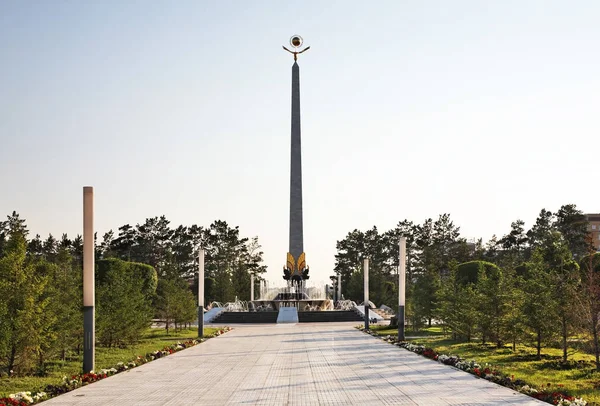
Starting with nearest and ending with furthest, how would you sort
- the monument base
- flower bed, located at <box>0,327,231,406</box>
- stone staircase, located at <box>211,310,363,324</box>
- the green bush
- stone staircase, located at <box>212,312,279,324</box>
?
1. flower bed, located at <box>0,327,231,406</box>
2. the green bush
3. the monument base
4. stone staircase, located at <box>211,310,363,324</box>
5. stone staircase, located at <box>212,312,279,324</box>

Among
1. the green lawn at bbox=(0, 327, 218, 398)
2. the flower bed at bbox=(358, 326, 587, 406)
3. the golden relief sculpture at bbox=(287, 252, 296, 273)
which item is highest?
the golden relief sculpture at bbox=(287, 252, 296, 273)

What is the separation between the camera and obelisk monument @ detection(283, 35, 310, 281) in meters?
50.3

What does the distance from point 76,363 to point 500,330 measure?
11753 mm

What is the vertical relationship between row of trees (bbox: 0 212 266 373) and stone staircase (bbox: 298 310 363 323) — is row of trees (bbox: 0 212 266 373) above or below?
above

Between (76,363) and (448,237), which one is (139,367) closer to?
(76,363)

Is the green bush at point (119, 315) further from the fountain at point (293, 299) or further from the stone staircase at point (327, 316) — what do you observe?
the fountain at point (293, 299)

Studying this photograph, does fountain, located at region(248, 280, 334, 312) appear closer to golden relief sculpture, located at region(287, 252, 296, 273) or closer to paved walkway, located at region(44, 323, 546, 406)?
golden relief sculpture, located at region(287, 252, 296, 273)

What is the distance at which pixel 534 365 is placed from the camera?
52.2 feet

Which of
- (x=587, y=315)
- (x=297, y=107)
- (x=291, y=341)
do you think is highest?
(x=297, y=107)

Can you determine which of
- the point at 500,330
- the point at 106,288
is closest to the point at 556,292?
the point at 500,330

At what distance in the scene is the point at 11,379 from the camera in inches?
527

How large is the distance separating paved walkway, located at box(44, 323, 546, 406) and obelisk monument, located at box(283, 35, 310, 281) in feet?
103

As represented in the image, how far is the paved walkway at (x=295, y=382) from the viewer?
420 inches

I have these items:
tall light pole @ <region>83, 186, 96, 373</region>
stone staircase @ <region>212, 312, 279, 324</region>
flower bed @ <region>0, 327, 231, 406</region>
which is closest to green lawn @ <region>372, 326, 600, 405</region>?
flower bed @ <region>0, 327, 231, 406</region>
